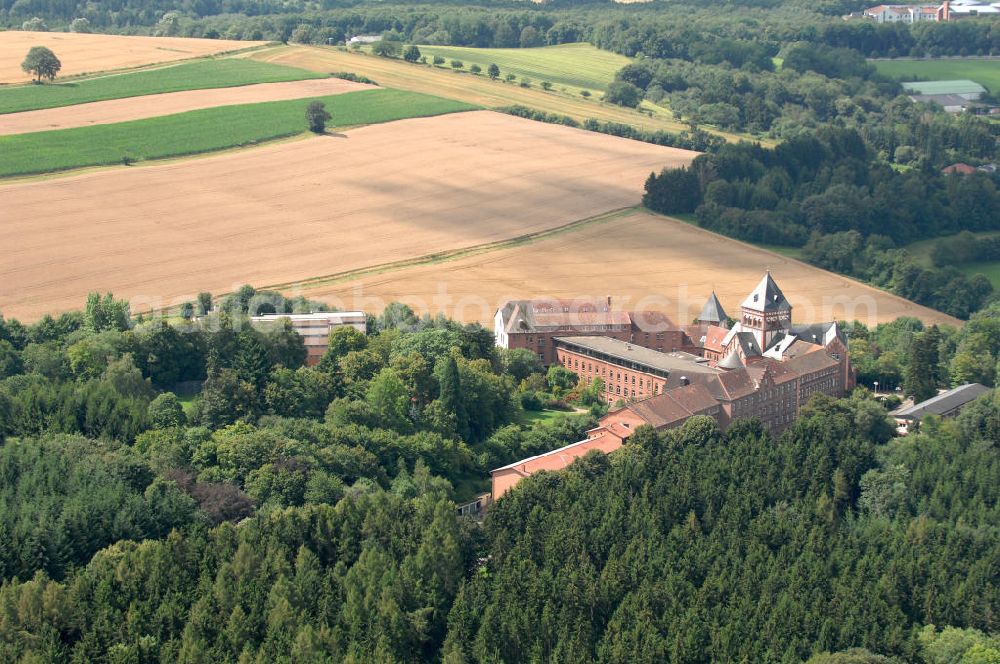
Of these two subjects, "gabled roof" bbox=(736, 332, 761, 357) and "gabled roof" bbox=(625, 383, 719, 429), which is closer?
"gabled roof" bbox=(625, 383, 719, 429)

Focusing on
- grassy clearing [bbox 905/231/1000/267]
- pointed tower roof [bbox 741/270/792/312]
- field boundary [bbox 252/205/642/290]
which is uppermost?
pointed tower roof [bbox 741/270/792/312]

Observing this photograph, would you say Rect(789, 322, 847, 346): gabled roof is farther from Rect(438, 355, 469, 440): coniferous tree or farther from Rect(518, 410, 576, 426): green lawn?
Rect(438, 355, 469, 440): coniferous tree

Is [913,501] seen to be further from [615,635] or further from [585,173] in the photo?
[585,173]

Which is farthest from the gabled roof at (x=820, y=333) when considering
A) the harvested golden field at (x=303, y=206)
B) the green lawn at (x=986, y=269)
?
the green lawn at (x=986, y=269)

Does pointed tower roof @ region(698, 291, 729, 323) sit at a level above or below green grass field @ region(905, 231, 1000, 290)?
above

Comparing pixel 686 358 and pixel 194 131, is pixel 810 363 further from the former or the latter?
pixel 194 131

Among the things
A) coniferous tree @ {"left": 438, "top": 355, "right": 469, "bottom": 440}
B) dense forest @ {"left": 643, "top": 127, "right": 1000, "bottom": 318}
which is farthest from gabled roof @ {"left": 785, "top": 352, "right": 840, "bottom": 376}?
dense forest @ {"left": 643, "top": 127, "right": 1000, "bottom": 318}
